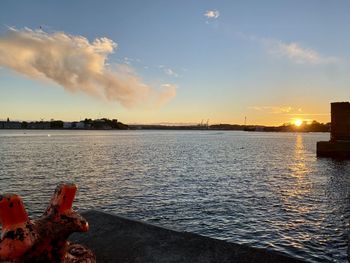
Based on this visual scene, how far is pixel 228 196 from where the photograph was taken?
2283cm

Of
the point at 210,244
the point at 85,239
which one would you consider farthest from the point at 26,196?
→ the point at 210,244

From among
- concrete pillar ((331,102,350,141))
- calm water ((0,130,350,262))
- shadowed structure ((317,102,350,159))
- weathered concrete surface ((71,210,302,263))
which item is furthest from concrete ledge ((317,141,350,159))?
weathered concrete surface ((71,210,302,263))

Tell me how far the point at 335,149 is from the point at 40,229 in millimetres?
58173

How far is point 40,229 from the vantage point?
9.19ft

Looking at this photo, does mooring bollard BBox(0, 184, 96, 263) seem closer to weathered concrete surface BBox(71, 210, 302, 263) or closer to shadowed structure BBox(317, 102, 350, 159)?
weathered concrete surface BBox(71, 210, 302, 263)

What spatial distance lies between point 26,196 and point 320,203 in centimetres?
1876

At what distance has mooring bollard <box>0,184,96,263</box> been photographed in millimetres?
2477

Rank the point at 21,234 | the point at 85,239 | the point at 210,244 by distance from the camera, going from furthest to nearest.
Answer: the point at 85,239, the point at 210,244, the point at 21,234

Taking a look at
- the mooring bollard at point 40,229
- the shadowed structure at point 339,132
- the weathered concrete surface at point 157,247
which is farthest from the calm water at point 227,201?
the shadowed structure at point 339,132

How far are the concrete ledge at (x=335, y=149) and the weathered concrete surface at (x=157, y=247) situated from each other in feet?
175

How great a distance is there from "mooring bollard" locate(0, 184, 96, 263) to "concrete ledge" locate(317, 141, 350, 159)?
56424mm

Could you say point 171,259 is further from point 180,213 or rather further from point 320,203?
point 320,203

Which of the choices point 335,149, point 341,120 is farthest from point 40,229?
point 341,120

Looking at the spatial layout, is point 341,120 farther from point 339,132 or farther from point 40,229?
point 40,229
